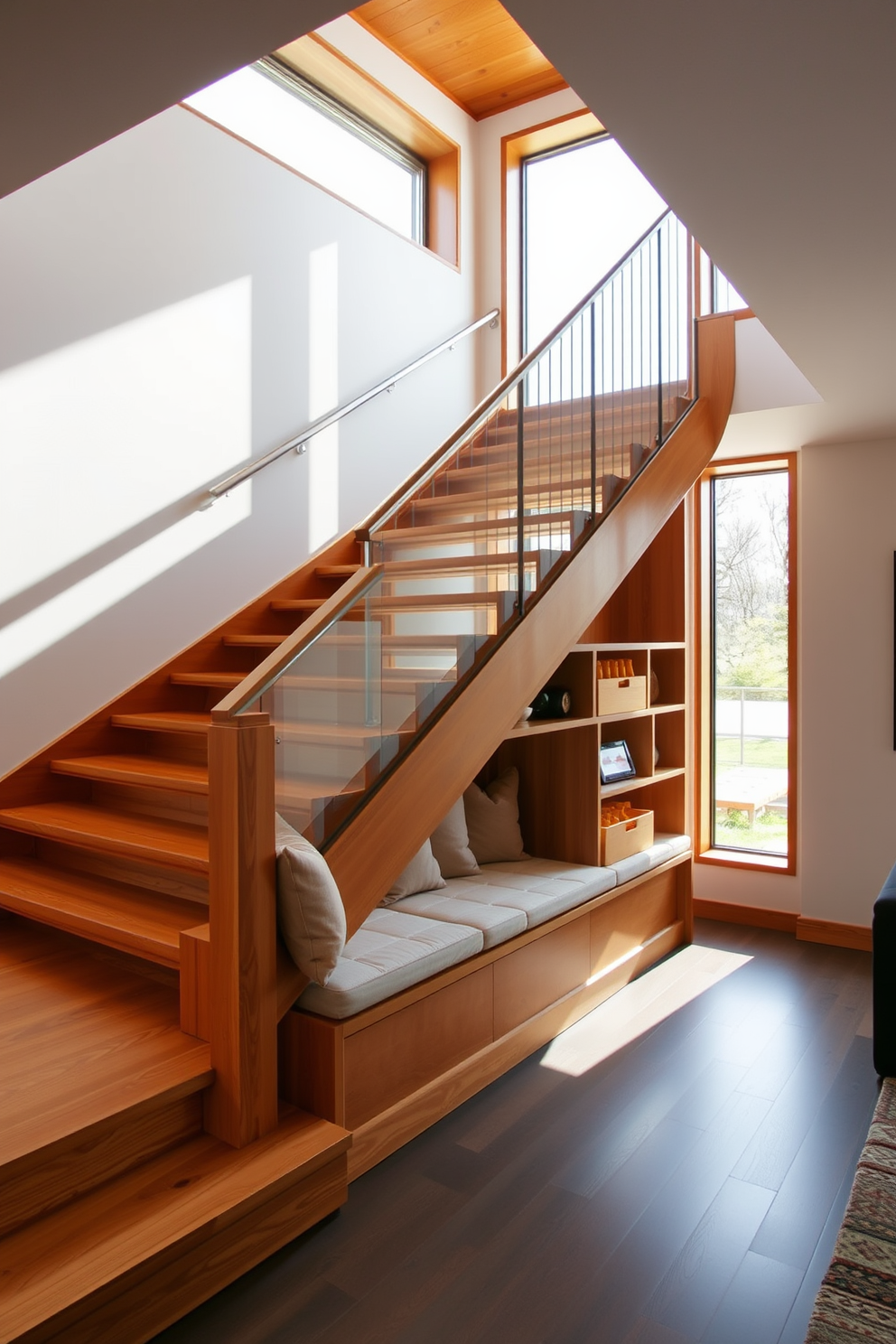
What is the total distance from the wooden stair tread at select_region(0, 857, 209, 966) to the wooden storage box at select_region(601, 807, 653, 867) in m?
1.92

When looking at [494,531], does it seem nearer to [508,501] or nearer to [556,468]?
[508,501]

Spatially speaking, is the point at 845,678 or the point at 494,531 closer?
the point at 494,531

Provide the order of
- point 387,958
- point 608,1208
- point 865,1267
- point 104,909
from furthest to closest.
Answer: point 104,909 < point 387,958 < point 608,1208 < point 865,1267

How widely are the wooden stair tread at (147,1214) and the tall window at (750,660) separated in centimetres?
355

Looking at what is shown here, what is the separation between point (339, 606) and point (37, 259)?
1.95 metres

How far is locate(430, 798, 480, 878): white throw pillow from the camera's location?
3.92 metres

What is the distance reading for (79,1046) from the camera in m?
2.39

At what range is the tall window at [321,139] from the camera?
437 cm

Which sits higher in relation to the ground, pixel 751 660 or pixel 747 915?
pixel 751 660

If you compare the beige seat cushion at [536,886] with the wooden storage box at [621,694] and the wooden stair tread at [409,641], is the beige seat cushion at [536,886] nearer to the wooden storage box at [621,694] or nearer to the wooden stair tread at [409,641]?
the wooden storage box at [621,694]

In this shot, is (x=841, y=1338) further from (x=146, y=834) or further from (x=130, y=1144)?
(x=146, y=834)

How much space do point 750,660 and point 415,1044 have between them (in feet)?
10.7

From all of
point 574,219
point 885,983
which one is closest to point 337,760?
point 885,983

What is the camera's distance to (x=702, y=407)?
4449 mm
